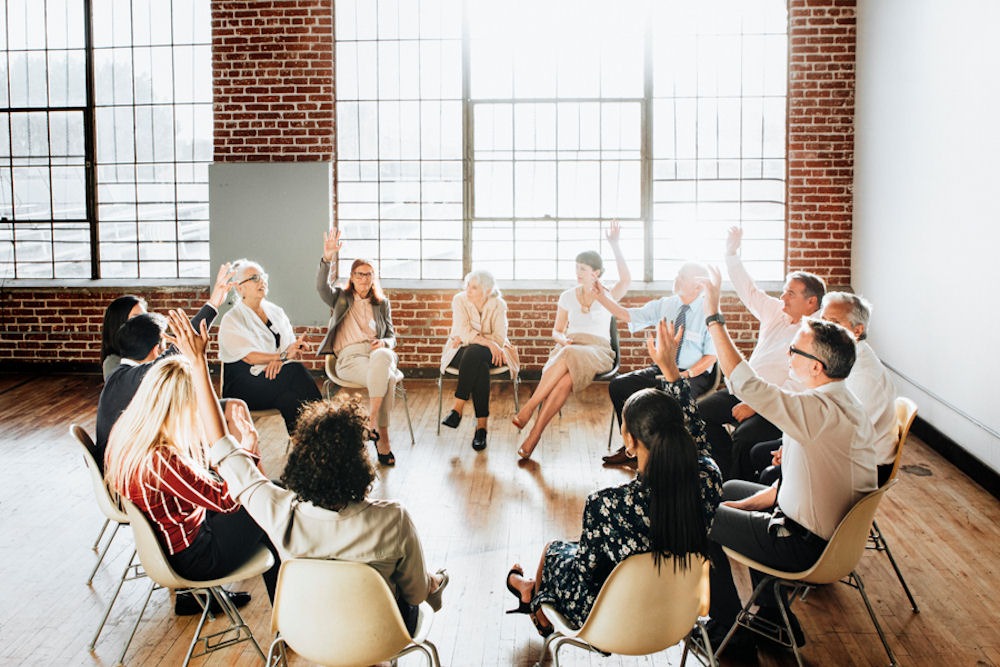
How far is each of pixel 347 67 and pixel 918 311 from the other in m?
4.95

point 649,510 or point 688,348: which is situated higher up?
point 688,348

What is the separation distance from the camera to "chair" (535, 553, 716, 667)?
9.53 ft

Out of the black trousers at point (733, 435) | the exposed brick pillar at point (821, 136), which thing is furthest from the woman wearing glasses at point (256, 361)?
the exposed brick pillar at point (821, 136)

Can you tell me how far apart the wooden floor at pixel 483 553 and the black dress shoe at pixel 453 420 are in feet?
0.38

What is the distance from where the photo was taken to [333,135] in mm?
8547

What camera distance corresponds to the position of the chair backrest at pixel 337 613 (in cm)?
279

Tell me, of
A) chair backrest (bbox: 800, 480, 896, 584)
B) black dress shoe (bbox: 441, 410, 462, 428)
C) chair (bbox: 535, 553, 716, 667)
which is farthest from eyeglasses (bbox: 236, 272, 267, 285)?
chair backrest (bbox: 800, 480, 896, 584)

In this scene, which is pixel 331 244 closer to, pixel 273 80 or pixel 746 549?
pixel 273 80

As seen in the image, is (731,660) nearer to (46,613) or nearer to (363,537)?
(363,537)

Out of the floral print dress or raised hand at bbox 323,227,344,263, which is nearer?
the floral print dress

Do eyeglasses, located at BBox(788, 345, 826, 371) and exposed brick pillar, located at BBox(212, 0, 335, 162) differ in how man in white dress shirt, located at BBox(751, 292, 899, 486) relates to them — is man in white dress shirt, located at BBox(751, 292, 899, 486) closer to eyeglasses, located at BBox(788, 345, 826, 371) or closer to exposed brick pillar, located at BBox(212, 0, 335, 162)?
eyeglasses, located at BBox(788, 345, 826, 371)

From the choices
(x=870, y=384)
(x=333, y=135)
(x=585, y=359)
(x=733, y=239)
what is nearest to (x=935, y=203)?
(x=733, y=239)

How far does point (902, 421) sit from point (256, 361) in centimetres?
359

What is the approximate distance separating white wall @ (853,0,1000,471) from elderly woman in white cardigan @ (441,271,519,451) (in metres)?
2.72
